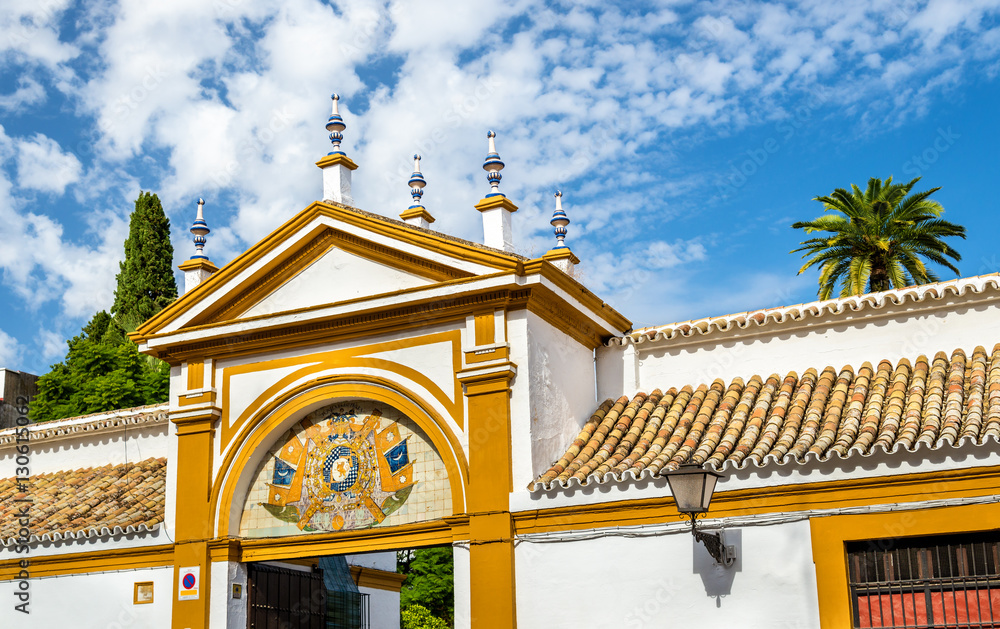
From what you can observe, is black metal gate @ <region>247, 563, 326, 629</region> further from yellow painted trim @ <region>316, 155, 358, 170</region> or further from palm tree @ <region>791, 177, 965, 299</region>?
palm tree @ <region>791, 177, 965, 299</region>

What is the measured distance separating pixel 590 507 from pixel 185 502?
15.9ft

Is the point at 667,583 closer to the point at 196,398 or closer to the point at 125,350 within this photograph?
the point at 196,398

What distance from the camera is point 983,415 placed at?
963 centimetres

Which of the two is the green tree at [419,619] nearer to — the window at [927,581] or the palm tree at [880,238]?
the palm tree at [880,238]

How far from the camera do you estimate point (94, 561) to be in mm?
12773

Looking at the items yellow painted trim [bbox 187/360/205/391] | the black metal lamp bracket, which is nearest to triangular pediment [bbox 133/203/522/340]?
yellow painted trim [bbox 187/360/205/391]

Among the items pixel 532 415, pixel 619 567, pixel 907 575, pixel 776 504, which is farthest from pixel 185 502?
pixel 907 575

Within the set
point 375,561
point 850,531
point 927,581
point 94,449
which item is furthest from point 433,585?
point 927,581

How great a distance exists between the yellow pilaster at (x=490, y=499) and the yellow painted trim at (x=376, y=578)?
5.39 m

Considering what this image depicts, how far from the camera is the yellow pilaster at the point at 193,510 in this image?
470 inches

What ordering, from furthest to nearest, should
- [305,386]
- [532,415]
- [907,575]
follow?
[305,386], [532,415], [907,575]

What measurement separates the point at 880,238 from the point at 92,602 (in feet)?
61.5

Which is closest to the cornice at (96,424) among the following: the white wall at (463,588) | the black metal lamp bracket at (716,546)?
the white wall at (463,588)

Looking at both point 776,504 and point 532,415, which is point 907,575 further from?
point 532,415
